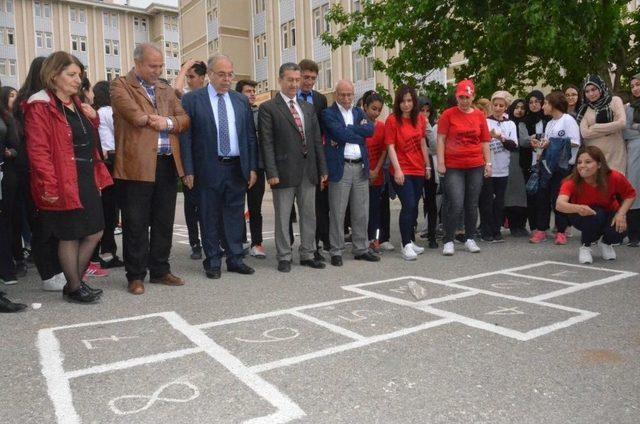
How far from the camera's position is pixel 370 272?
19.6ft

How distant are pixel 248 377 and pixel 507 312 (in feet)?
6.97

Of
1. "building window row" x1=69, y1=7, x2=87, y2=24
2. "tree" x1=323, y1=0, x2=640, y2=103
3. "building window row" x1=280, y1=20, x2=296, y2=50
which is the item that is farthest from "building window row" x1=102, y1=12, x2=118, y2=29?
"tree" x1=323, y1=0, x2=640, y2=103

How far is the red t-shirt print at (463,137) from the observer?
687 cm

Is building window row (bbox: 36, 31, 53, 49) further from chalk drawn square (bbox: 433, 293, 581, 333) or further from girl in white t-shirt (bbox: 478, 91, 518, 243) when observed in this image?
chalk drawn square (bbox: 433, 293, 581, 333)

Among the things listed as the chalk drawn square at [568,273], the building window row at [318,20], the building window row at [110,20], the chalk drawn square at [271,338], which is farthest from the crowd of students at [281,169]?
the building window row at [110,20]

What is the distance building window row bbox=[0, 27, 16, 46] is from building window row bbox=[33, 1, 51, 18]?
2598 millimetres

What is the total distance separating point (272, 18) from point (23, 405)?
3577 cm

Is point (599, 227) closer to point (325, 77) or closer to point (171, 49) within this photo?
point (325, 77)

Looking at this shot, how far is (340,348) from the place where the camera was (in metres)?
3.58

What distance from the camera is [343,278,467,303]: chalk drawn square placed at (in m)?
4.89

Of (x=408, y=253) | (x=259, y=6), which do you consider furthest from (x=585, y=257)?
(x=259, y=6)

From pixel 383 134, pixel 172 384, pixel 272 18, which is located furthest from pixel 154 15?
pixel 172 384

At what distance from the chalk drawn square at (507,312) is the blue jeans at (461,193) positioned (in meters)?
2.29

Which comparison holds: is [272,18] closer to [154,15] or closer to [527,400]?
[154,15]
